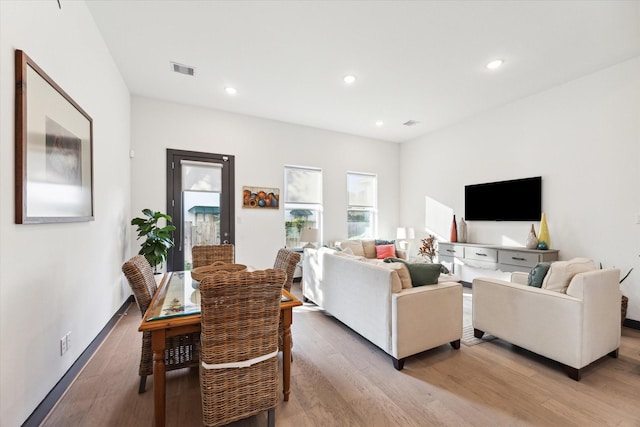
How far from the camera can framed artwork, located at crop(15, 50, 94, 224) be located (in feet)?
4.74

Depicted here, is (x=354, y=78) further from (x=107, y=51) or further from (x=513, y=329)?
(x=513, y=329)

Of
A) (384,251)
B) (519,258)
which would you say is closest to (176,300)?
(384,251)

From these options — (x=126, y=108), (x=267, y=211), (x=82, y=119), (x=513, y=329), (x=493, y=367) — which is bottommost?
(x=493, y=367)

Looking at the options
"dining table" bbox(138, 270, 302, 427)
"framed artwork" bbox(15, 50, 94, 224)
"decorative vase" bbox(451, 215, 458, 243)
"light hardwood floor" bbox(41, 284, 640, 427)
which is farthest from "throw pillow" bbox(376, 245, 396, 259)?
"framed artwork" bbox(15, 50, 94, 224)

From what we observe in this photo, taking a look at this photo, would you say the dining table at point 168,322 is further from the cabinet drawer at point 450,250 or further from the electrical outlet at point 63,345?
the cabinet drawer at point 450,250

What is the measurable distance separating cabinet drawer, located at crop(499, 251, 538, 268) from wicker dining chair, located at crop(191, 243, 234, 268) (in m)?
3.81

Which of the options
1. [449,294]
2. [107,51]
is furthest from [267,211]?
[449,294]

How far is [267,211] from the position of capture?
16.1 ft

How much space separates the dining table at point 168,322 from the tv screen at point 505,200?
398 cm

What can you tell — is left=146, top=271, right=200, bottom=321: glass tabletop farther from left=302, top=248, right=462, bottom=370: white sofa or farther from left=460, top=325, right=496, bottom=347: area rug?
left=460, top=325, right=496, bottom=347: area rug

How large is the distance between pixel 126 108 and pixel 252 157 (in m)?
1.88

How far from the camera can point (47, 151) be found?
170 cm

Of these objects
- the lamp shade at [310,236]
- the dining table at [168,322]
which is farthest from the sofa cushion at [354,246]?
the dining table at [168,322]

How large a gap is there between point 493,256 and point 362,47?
11.4 ft
